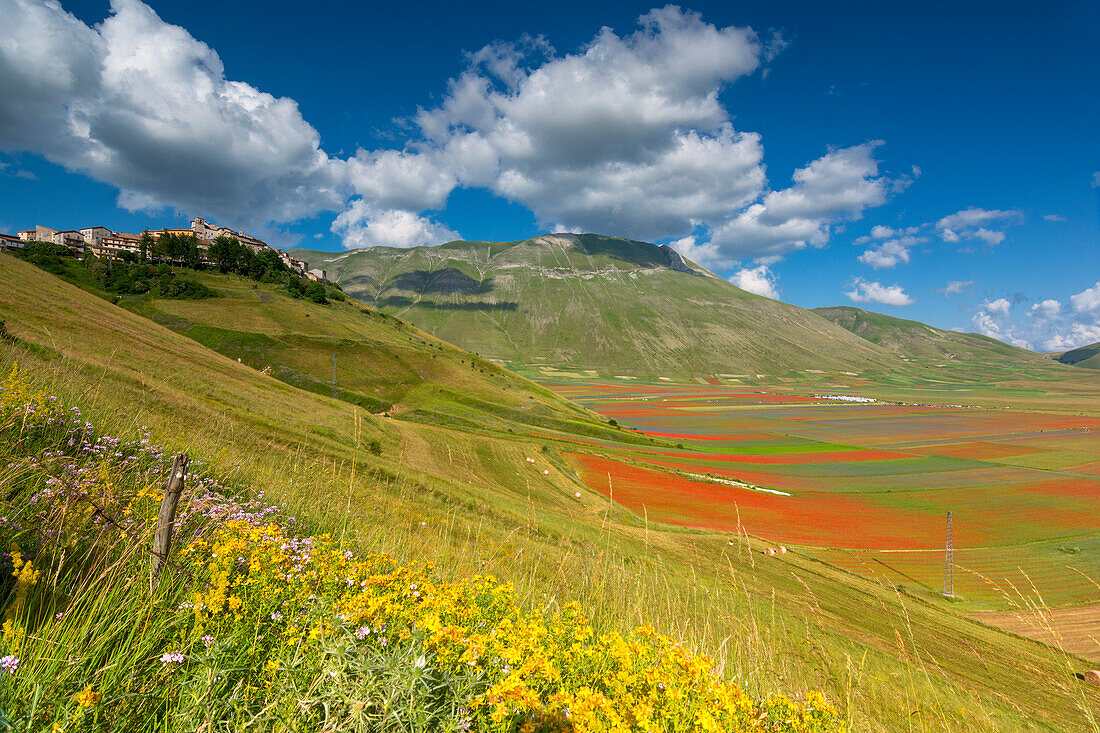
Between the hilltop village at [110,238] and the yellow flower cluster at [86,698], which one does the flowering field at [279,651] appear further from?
the hilltop village at [110,238]

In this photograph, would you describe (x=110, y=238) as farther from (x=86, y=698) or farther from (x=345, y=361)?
(x=86, y=698)

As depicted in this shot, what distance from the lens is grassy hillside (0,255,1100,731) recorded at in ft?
23.0

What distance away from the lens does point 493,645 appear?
3.12m

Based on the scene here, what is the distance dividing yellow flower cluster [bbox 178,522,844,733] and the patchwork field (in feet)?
12.2

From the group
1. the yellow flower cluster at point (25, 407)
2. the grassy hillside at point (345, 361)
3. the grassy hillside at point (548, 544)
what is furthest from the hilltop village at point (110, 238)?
the yellow flower cluster at point (25, 407)

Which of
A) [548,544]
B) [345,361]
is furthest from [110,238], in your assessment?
[548,544]

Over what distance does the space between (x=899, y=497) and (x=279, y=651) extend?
6905 centimetres

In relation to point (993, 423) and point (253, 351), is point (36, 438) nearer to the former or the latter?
point (253, 351)

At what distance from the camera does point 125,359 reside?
21.8 metres

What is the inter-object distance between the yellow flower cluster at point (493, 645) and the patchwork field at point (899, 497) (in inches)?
146

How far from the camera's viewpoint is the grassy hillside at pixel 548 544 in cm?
700

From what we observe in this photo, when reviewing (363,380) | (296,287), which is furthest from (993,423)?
(296,287)

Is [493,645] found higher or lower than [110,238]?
lower

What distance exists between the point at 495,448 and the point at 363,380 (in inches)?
1353
